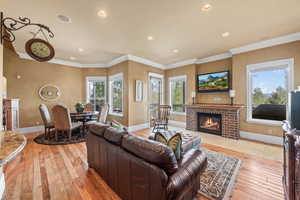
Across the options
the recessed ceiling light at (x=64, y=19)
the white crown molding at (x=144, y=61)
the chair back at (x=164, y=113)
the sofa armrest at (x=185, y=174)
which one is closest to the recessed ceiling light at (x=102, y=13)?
the recessed ceiling light at (x=64, y=19)

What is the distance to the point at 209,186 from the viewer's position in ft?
5.92

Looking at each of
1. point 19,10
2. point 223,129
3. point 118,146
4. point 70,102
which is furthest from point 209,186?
point 70,102

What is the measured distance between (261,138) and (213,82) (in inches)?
93.0

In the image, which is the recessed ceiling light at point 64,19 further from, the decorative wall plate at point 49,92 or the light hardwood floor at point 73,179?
the decorative wall plate at point 49,92

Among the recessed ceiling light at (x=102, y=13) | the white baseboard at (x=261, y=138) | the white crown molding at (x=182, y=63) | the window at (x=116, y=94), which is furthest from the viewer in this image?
the window at (x=116, y=94)

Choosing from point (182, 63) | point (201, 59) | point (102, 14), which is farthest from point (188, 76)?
point (102, 14)

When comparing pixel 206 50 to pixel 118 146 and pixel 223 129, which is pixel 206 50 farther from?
pixel 118 146

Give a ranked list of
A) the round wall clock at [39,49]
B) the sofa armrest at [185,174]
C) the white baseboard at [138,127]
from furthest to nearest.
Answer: the white baseboard at [138,127] → the round wall clock at [39,49] → the sofa armrest at [185,174]

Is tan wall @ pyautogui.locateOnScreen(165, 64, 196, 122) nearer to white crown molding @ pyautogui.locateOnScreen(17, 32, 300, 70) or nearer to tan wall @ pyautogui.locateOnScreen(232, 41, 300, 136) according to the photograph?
white crown molding @ pyautogui.locateOnScreen(17, 32, 300, 70)

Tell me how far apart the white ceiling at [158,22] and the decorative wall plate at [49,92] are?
1.51 meters

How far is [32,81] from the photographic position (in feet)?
15.6

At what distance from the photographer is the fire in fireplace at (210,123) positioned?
440 centimetres

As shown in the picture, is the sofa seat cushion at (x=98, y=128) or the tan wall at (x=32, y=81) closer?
the sofa seat cushion at (x=98, y=128)

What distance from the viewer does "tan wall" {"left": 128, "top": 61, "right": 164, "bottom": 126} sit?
4.90 metres
